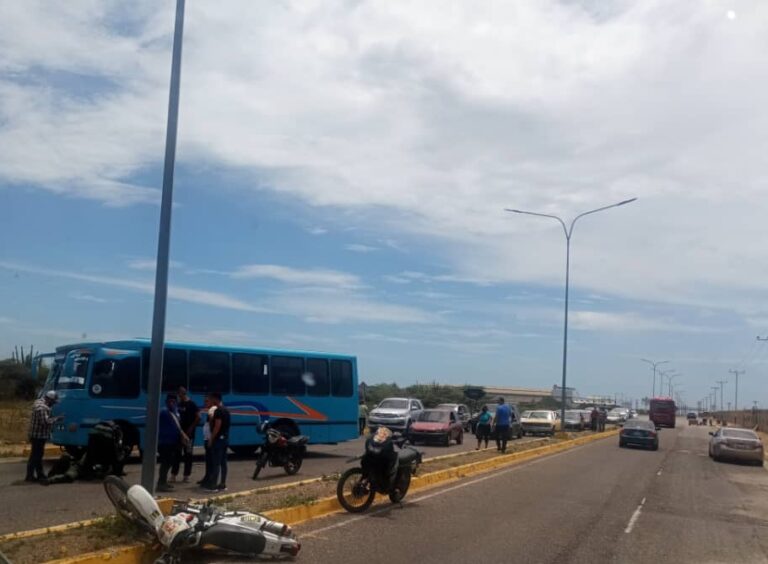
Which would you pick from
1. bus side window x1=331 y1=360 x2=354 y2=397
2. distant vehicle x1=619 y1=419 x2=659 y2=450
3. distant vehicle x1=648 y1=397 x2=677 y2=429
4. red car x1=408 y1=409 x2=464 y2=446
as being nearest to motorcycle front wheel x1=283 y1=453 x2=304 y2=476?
bus side window x1=331 y1=360 x2=354 y2=397

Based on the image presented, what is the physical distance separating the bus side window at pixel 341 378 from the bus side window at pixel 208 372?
3875 millimetres

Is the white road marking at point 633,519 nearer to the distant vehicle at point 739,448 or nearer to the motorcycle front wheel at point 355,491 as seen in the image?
the motorcycle front wheel at point 355,491

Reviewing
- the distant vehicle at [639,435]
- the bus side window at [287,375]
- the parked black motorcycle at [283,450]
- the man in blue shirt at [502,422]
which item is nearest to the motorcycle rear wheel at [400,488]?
the parked black motorcycle at [283,450]

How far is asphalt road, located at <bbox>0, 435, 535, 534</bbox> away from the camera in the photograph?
10914 millimetres

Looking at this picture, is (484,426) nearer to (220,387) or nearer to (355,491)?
(220,387)

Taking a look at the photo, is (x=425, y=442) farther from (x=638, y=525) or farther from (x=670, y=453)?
(x=638, y=525)

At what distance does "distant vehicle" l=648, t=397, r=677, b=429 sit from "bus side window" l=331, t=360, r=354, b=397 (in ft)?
182

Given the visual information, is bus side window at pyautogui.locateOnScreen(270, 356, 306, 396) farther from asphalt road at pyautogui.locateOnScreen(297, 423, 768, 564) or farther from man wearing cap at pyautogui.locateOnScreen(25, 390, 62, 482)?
man wearing cap at pyautogui.locateOnScreen(25, 390, 62, 482)

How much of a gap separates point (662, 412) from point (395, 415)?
46.8 meters

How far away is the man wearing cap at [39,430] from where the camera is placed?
1428 centimetres

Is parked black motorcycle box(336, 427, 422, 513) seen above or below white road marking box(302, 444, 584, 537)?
above

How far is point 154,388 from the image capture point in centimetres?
1035

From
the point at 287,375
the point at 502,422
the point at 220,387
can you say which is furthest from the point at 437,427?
the point at 220,387

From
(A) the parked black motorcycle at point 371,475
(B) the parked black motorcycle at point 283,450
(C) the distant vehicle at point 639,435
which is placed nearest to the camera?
(A) the parked black motorcycle at point 371,475
